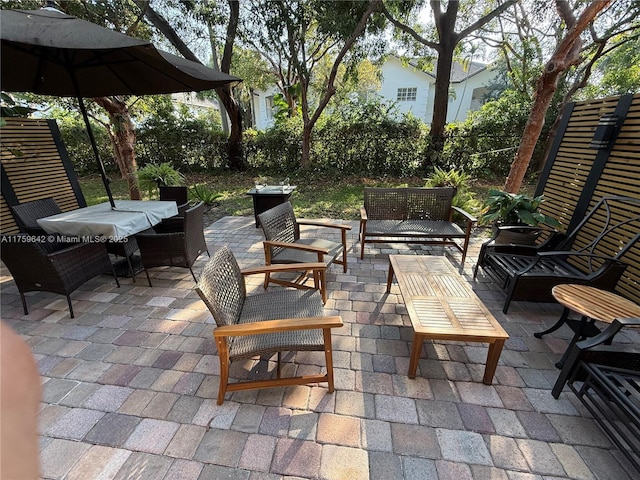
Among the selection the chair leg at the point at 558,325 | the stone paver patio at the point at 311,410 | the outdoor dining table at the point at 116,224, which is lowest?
the stone paver patio at the point at 311,410

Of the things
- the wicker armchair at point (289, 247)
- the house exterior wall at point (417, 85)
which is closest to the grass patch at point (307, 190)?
the wicker armchair at point (289, 247)

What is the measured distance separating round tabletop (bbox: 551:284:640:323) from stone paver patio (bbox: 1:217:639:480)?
0.51 meters

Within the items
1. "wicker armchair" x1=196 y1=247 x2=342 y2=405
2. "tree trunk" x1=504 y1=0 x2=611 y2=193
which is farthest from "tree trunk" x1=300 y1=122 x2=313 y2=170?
"wicker armchair" x1=196 y1=247 x2=342 y2=405

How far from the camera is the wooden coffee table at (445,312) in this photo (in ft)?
5.87

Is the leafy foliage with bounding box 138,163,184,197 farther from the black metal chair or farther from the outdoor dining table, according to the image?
the black metal chair

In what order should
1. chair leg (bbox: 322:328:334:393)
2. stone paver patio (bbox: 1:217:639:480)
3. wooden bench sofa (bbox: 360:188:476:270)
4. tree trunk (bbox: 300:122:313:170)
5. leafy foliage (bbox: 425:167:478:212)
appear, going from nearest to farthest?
stone paver patio (bbox: 1:217:639:480), chair leg (bbox: 322:328:334:393), wooden bench sofa (bbox: 360:188:476:270), leafy foliage (bbox: 425:167:478:212), tree trunk (bbox: 300:122:313:170)

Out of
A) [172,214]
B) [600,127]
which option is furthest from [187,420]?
[600,127]

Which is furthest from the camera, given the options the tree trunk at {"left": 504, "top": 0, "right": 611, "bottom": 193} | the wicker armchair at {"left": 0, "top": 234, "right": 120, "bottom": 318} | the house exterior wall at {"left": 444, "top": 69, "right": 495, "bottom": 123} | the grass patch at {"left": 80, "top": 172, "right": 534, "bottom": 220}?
the house exterior wall at {"left": 444, "top": 69, "right": 495, "bottom": 123}

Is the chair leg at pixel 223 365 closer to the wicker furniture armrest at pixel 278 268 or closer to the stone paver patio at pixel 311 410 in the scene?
the stone paver patio at pixel 311 410

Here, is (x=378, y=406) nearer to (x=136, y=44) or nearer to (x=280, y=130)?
(x=136, y=44)

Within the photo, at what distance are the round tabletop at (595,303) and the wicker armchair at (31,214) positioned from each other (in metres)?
5.16

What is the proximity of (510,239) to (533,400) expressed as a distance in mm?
2075

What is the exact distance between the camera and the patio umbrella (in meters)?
1.78

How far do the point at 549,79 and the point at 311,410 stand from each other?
5672 mm
